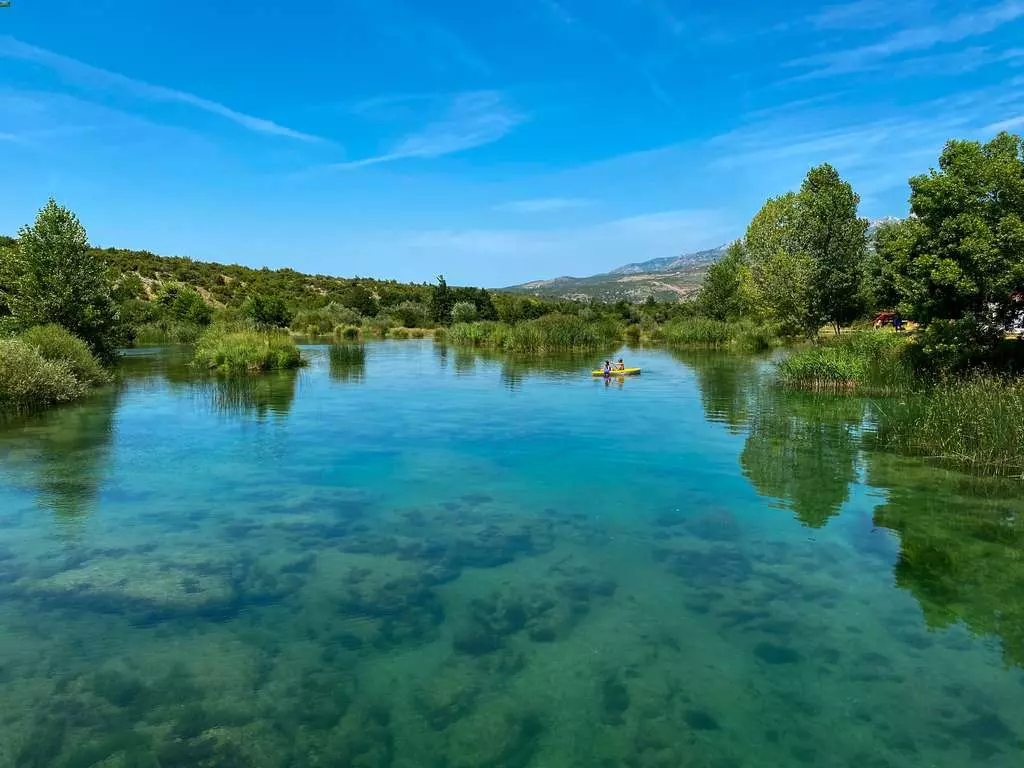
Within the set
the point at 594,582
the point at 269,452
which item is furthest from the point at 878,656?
the point at 269,452

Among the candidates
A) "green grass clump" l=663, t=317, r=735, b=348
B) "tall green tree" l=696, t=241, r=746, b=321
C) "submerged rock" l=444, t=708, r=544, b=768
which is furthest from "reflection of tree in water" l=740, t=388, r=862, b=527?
"tall green tree" l=696, t=241, r=746, b=321

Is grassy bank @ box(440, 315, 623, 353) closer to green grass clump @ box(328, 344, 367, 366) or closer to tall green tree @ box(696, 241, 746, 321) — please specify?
green grass clump @ box(328, 344, 367, 366)

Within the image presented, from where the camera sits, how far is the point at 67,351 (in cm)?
2570

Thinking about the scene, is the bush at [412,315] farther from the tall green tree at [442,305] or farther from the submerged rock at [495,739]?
the submerged rock at [495,739]

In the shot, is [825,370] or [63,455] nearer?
[63,455]

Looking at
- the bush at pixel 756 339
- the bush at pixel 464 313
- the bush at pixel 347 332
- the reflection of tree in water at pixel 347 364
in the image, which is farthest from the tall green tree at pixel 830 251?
the bush at pixel 347 332

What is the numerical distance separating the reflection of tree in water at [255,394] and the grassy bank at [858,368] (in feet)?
63.8

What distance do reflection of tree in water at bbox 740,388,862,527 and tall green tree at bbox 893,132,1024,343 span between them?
4102 millimetres

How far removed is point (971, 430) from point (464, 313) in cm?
6253

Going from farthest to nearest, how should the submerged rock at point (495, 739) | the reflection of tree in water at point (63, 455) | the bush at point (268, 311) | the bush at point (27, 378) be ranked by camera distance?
the bush at point (268, 311), the bush at point (27, 378), the reflection of tree in water at point (63, 455), the submerged rock at point (495, 739)

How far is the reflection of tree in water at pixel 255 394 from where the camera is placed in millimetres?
22750

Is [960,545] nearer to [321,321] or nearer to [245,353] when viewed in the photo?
[245,353]

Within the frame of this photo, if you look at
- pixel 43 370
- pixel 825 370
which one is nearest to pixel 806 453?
pixel 825 370

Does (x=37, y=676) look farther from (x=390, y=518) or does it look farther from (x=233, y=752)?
(x=390, y=518)
